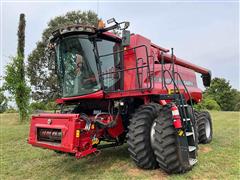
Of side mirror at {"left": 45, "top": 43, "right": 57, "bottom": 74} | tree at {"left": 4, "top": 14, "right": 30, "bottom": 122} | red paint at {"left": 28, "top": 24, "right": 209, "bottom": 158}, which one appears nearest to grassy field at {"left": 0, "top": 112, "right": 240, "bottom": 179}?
red paint at {"left": 28, "top": 24, "right": 209, "bottom": 158}

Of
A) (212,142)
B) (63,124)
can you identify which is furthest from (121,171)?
(212,142)

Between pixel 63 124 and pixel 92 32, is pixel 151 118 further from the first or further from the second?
pixel 92 32

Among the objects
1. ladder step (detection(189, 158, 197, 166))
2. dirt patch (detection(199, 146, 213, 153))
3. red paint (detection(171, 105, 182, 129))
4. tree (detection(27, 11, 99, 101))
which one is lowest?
dirt patch (detection(199, 146, 213, 153))

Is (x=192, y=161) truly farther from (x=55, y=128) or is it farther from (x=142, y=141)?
(x=55, y=128)

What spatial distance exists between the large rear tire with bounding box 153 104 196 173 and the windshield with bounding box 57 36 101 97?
1754 millimetres

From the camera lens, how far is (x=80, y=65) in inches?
245

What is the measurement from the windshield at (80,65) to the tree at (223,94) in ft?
144

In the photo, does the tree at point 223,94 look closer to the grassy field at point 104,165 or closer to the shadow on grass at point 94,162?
the grassy field at point 104,165

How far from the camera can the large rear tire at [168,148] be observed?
16.8ft

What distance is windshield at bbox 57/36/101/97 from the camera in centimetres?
614

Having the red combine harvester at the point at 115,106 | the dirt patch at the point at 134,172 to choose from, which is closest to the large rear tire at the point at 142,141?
the red combine harvester at the point at 115,106

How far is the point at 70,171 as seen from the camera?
19.6ft

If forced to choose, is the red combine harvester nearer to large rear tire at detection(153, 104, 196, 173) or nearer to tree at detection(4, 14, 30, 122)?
large rear tire at detection(153, 104, 196, 173)

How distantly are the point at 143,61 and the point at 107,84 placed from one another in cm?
122
